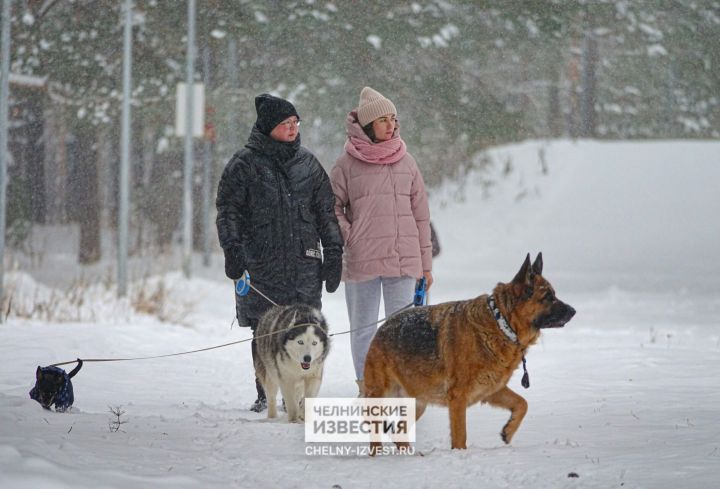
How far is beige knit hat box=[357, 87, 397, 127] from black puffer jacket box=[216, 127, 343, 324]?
489mm

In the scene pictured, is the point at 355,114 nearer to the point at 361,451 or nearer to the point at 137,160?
the point at 361,451

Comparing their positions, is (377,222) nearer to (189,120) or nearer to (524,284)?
(524,284)

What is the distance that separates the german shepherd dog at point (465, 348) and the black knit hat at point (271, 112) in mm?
1851

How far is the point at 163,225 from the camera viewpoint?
24031mm

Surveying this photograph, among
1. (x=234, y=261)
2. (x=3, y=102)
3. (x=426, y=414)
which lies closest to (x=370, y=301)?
(x=426, y=414)

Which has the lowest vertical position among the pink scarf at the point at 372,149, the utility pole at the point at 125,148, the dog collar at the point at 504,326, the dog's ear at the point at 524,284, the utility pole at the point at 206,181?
the utility pole at the point at 206,181

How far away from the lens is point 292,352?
6.50 m

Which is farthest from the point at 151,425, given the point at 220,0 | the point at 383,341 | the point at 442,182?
the point at 442,182

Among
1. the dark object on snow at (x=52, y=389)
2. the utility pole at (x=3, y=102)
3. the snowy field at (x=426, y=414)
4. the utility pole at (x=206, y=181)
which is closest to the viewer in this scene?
the snowy field at (x=426, y=414)

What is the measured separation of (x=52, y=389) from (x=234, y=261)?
57.2 inches

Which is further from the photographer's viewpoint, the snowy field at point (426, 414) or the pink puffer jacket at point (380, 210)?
the pink puffer jacket at point (380, 210)

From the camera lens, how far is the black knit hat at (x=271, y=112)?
6762 millimetres

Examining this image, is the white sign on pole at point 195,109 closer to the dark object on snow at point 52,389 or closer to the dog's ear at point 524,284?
the dark object on snow at point 52,389

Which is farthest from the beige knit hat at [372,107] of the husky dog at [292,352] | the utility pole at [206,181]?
the utility pole at [206,181]
